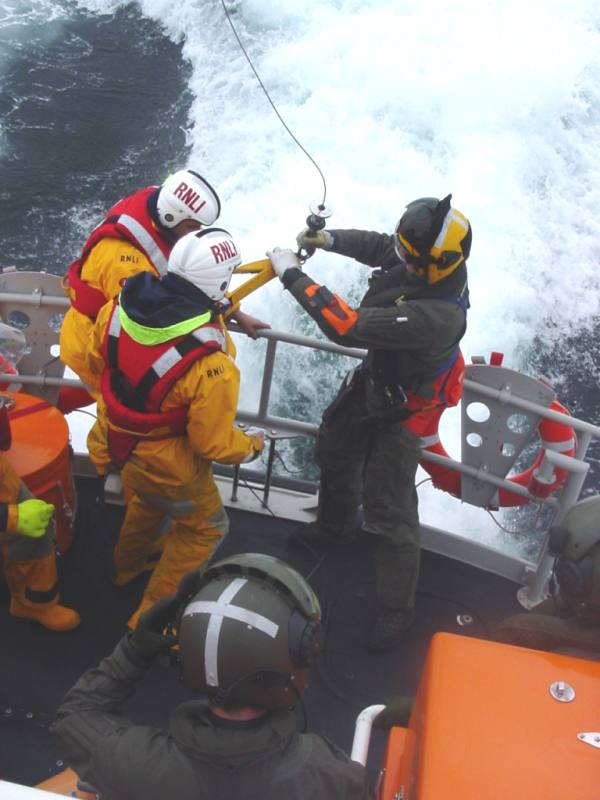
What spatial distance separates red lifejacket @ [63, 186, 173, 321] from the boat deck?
1136 mm

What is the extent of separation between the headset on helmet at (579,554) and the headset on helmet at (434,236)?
106cm

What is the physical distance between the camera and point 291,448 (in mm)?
7012

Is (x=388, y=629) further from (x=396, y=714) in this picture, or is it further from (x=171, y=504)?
(x=396, y=714)

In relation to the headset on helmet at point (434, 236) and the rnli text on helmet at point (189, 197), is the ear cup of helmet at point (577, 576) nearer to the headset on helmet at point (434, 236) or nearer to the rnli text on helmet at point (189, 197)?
the headset on helmet at point (434, 236)

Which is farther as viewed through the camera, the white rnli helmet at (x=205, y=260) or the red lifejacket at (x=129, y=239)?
the red lifejacket at (x=129, y=239)

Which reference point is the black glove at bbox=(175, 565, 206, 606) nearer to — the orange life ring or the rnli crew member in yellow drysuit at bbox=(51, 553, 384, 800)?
the rnli crew member in yellow drysuit at bbox=(51, 553, 384, 800)

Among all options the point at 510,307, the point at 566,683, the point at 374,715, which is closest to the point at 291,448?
the point at 510,307

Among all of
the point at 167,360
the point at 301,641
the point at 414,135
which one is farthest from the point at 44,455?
the point at 414,135

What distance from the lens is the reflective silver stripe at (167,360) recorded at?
8.59 ft

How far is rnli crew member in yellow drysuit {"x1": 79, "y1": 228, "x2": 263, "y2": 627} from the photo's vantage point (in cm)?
262

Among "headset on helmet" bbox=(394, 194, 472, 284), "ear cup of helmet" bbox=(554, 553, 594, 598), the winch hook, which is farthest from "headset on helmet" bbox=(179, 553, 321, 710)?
the winch hook

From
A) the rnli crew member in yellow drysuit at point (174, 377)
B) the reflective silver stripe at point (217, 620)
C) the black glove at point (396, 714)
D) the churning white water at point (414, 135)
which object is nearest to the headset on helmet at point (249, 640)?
the reflective silver stripe at point (217, 620)

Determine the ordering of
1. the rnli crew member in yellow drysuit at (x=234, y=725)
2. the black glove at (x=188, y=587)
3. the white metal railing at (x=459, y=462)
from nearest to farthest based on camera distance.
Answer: the rnli crew member in yellow drysuit at (x=234, y=725)
the black glove at (x=188, y=587)
the white metal railing at (x=459, y=462)

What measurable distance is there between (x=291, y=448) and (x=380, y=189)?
4014 millimetres
